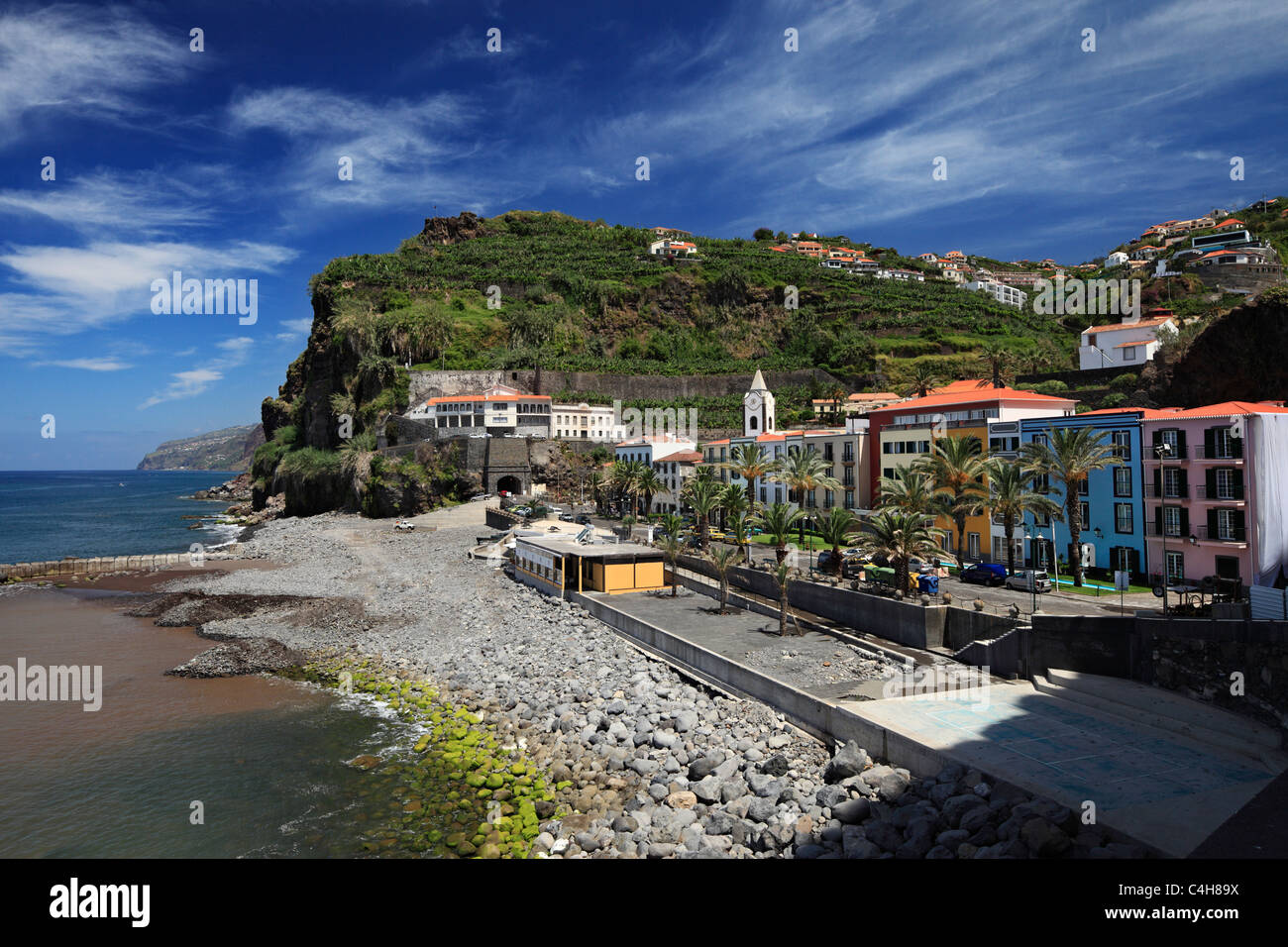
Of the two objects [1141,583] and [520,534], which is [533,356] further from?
[1141,583]

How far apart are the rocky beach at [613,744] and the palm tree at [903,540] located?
16.3 ft

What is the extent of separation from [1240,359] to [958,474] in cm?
2552

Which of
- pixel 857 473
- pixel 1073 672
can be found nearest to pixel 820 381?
pixel 857 473

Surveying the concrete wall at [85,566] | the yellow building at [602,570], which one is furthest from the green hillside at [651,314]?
the yellow building at [602,570]

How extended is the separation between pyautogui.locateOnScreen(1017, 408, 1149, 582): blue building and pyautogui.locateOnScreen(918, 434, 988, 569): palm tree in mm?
3188

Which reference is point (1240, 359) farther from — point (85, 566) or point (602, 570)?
point (85, 566)

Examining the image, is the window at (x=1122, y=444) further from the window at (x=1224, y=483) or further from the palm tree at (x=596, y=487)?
the palm tree at (x=596, y=487)

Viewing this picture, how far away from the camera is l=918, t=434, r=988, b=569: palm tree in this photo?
98.9 ft

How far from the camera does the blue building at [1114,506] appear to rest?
28828 mm

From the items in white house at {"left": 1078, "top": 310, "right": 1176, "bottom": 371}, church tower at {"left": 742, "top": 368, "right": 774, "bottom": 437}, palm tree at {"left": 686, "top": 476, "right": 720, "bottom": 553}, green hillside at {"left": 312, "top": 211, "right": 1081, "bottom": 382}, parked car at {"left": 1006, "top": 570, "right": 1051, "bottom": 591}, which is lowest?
parked car at {"left": 1006, "top": 570, "right": 1051, "bottom": 591}

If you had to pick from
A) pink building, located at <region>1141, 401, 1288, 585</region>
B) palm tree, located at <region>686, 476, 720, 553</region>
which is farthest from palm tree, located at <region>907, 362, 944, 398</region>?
pink building, located at <region>1141, 401, 1288, 585</region>

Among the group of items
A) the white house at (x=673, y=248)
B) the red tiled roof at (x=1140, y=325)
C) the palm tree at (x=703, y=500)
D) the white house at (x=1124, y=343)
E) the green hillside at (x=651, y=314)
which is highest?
the white house at (x=673, y=248)

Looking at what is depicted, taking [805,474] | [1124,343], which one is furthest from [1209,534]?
[1124,343]

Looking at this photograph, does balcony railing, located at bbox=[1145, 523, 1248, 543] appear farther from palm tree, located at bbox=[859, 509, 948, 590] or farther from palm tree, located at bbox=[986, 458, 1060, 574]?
palm tree, located at bbox=[859, 509, 948, 590]
